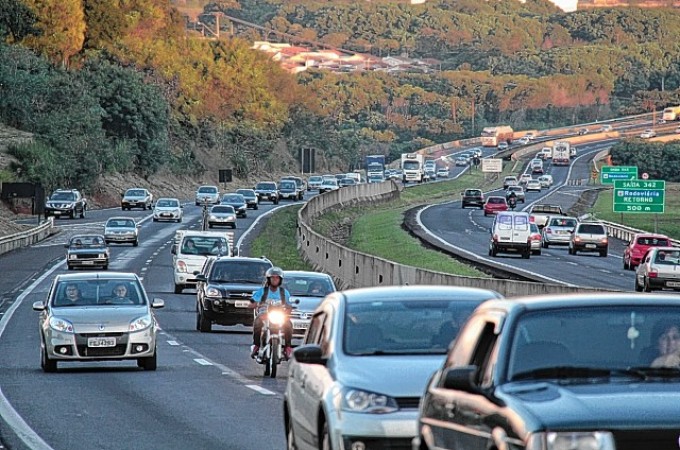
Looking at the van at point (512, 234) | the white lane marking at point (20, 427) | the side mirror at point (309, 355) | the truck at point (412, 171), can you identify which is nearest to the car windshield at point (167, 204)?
the van at point (512, 234)

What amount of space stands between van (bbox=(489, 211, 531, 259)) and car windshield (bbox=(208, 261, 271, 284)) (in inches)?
1297

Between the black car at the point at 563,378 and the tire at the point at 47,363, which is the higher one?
the black car at the point at 563,378

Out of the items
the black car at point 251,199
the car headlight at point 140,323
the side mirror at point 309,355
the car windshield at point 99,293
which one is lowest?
the black car at point 251,199

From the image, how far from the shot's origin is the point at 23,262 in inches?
2472

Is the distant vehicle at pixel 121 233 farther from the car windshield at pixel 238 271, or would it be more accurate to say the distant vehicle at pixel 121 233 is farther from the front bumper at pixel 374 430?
the front bumper at pixel 374 430

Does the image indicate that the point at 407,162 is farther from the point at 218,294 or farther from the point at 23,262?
the point at 218,294

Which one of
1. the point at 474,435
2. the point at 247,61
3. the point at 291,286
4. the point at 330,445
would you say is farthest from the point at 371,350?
the point at 247,61

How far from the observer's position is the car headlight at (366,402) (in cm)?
1098

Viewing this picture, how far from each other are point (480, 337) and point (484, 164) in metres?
164

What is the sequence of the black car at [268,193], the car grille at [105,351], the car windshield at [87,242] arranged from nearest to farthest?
the car grille at [105,351]
the car windshield at [87,242]
the black car at [268,193]

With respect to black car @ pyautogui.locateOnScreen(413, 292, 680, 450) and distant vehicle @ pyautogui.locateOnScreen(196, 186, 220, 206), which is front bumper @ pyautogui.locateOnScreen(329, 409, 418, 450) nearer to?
black car @ pyautogui.locateOnScreen(413, 292, 680, 450)

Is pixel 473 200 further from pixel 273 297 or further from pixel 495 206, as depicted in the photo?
pixel 273 297

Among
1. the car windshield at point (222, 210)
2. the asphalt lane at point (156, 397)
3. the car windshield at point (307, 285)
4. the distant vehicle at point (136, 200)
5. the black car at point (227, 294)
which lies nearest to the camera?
the asphalt lane at point (156, 397)

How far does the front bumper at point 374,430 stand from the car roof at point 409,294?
188 cm
